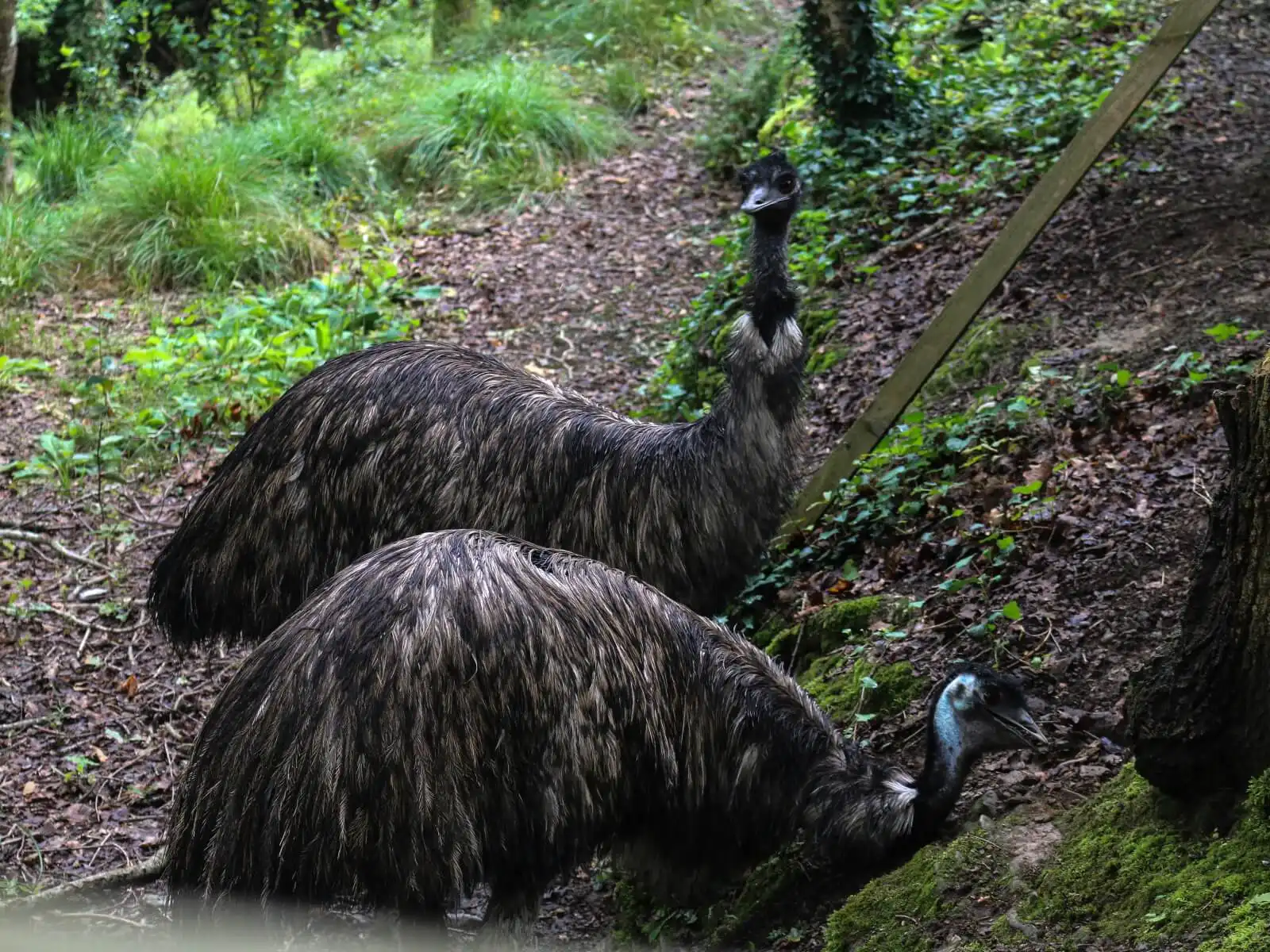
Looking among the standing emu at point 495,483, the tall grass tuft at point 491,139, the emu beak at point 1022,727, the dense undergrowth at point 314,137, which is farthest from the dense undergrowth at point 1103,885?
the tall grass tuft at point 491,139

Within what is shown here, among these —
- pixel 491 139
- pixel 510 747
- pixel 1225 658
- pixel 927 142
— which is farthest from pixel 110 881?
pixel 491 139

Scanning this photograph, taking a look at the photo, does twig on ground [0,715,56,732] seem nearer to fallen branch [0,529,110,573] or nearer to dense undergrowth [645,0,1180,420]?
fallen branch [0,529,110,573]

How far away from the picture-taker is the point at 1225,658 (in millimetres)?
2959

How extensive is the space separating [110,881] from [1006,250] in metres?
3.89

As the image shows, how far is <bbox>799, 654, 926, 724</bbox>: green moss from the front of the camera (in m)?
4.38

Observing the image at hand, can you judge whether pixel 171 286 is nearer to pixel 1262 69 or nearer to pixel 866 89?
pixel 866 89

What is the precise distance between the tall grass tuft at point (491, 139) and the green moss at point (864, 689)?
21.9 ft

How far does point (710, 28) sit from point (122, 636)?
30.2 ft

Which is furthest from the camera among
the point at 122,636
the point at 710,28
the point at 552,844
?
the point at 710,28

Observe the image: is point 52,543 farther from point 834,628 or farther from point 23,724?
point 834,628

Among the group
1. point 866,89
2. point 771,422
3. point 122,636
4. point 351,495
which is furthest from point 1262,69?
point 122,636

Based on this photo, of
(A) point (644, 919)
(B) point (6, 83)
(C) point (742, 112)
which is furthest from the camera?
(C) point (742, 112)

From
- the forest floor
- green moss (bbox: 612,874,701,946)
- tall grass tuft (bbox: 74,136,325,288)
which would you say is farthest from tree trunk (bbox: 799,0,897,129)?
green moss (bbox: 612,874,701,946)

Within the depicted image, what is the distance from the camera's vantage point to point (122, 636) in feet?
20.0
